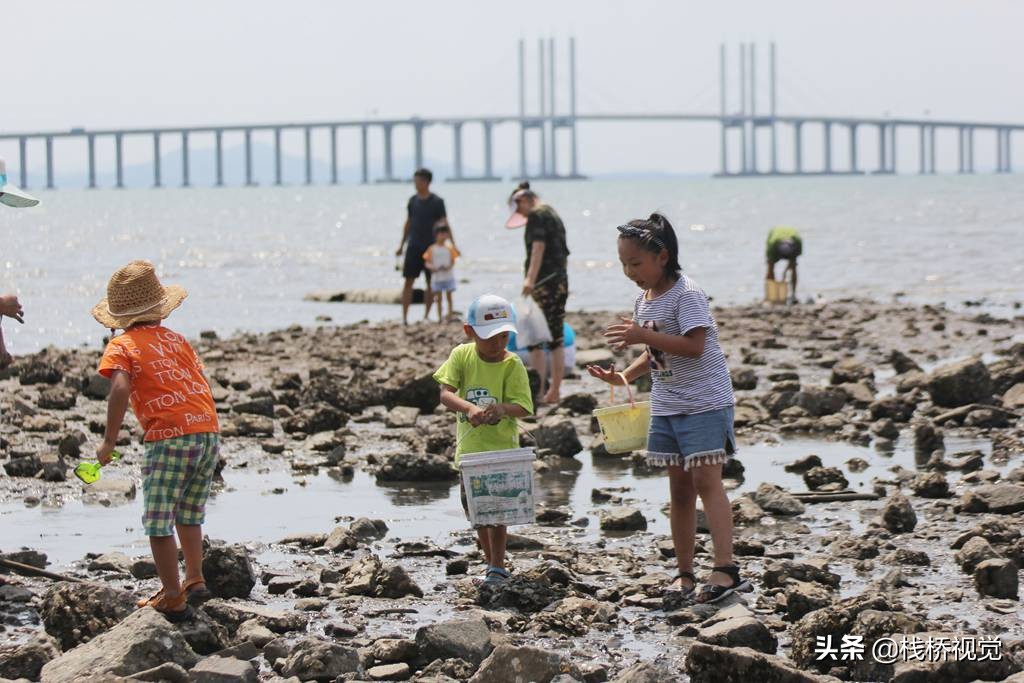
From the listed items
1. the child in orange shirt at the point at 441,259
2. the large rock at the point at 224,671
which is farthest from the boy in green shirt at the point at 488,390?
the child in orange shirt at the point at 441,259

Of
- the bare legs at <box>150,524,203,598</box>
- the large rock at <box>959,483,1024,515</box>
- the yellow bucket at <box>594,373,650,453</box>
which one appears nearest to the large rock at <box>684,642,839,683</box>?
the yellow bucket at <box>594,373,650,453</box>

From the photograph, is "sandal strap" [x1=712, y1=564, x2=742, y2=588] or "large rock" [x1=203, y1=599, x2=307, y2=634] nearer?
"large rock" [x1=203, y1=599, x2=307, y2=634]

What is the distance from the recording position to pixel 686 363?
558 cm

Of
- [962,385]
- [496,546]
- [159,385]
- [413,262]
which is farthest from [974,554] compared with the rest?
[413,262]

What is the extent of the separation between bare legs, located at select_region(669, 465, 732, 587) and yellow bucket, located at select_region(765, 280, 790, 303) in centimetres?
1428

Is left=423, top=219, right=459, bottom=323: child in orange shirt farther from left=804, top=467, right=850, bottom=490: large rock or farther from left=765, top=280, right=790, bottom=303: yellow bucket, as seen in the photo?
left=804, top=467, right=850, bottom=490: large rock

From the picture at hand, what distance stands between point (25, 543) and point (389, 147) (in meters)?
118

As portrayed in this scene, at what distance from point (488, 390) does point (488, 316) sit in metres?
0.28

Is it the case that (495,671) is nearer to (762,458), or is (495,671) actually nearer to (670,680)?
(670,680)

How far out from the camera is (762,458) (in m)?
8.49

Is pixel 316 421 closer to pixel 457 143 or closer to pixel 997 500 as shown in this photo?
pixel 997 500

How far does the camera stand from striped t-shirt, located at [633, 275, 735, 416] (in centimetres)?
554

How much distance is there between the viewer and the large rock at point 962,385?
386 inches

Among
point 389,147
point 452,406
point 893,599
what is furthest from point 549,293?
point 389,147
